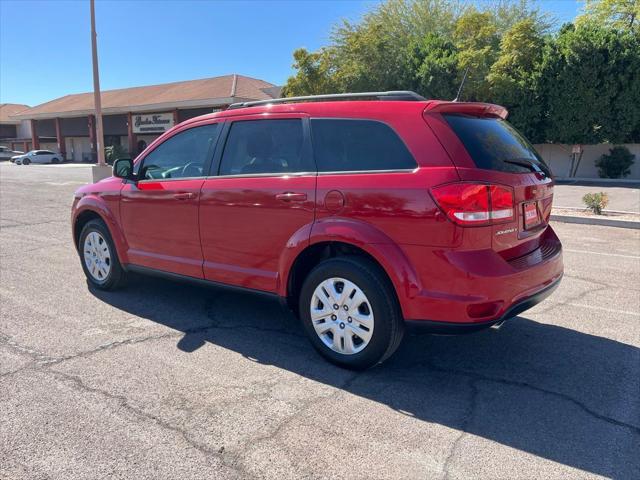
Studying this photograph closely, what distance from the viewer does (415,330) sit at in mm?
3279

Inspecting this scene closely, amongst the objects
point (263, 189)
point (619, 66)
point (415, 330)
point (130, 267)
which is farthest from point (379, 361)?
point (619, 66)

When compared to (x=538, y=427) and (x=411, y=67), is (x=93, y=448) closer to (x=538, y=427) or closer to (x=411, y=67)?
(x=538, y=427)

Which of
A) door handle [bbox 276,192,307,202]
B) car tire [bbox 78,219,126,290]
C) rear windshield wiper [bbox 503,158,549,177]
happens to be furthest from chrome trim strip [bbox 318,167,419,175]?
car tire [bbox 78,219,126,290]

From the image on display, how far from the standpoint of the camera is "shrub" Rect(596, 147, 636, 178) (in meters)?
23.0

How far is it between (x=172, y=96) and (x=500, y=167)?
38.2 metres

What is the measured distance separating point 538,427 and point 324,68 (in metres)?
27.4

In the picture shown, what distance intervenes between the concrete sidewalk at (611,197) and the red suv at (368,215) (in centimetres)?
1066

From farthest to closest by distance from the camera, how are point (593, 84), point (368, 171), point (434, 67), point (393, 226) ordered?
point (434, 67), point (593, 84), point (368, 171), point (393, 226)

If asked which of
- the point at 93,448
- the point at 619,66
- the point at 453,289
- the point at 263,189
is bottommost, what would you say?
the point at 93,448

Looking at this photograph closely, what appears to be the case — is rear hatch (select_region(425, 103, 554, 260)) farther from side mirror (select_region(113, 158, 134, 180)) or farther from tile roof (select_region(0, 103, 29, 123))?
tile roof (select_region(0, 103, 29, 123))

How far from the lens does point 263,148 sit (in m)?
4.09

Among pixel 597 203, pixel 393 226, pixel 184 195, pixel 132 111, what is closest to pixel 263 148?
pixel 184 195

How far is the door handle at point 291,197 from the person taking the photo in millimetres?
3648

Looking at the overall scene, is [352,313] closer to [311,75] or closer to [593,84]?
[593,84]
